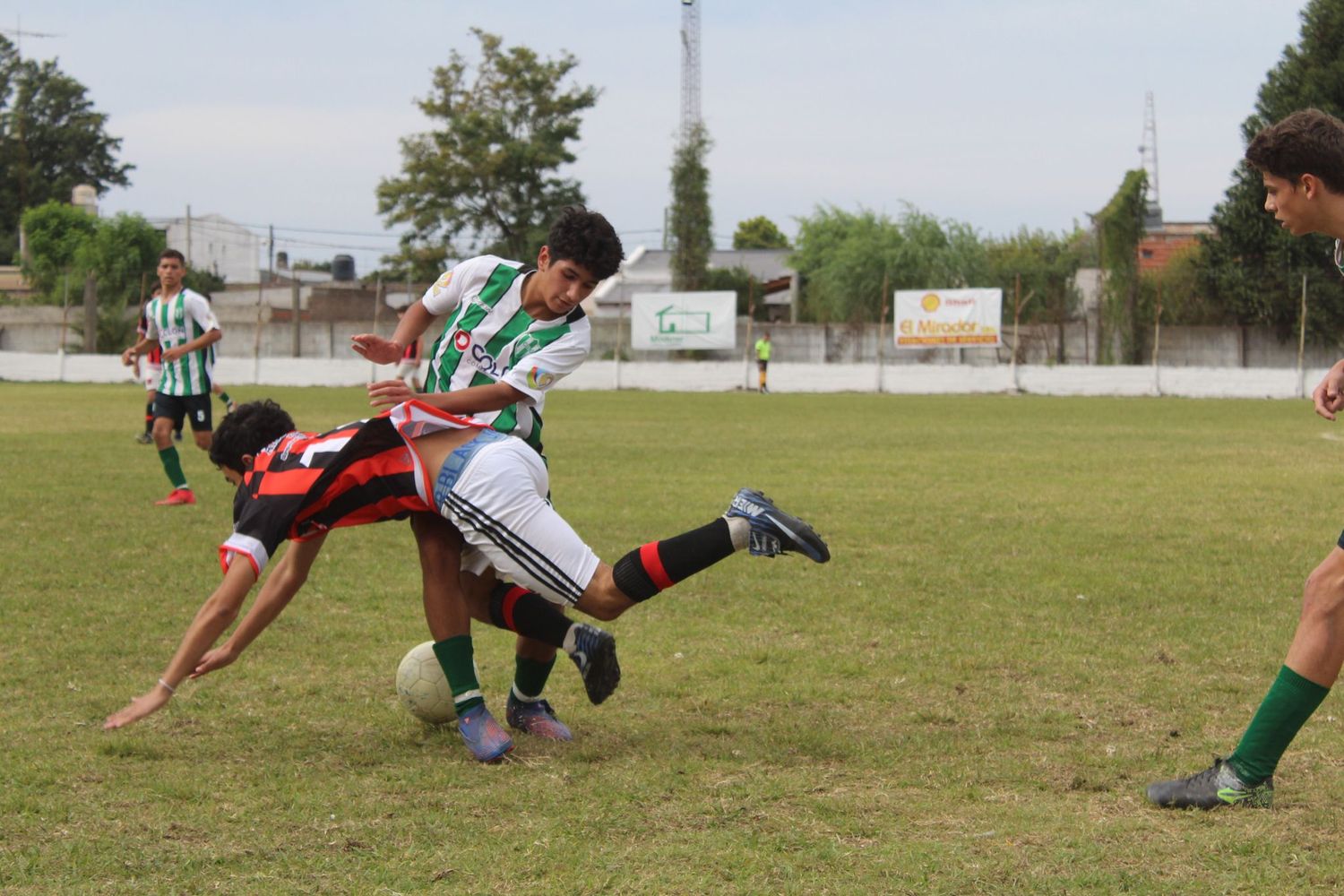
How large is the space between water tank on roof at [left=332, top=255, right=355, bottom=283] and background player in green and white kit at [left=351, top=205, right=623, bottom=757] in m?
72.7

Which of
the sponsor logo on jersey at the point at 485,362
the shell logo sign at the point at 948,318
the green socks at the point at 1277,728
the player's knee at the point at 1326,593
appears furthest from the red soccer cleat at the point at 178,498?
the shell logo sign at the point at 948,318

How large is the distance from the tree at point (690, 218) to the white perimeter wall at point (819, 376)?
19609 mm

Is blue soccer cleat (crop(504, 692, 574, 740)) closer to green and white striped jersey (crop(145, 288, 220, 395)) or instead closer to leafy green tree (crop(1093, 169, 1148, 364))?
green and white striped jersey (crop(145, 288, 220, 395))

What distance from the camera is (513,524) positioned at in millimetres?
4555

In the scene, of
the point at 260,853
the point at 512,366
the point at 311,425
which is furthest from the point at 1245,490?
the point at 311,425

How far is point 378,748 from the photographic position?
470 cm

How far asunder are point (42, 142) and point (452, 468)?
7840 centimetres

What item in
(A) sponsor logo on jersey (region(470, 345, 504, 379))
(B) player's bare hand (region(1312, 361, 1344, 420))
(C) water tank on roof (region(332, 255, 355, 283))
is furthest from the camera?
(C) water tank on roof (region(332, 255, 355, 283))

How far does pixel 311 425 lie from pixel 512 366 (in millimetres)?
16117

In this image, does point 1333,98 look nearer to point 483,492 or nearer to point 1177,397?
point 1177,397

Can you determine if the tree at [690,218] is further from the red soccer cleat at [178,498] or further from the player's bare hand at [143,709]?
the player's bare hand at [143,709]

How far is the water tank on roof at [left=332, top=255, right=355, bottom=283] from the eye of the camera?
76250mm

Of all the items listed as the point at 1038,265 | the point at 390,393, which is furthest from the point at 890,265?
the point at 390,393

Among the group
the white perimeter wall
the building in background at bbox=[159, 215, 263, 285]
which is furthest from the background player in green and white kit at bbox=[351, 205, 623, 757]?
the building in background at bbox=[159, 215, 263, 285]
